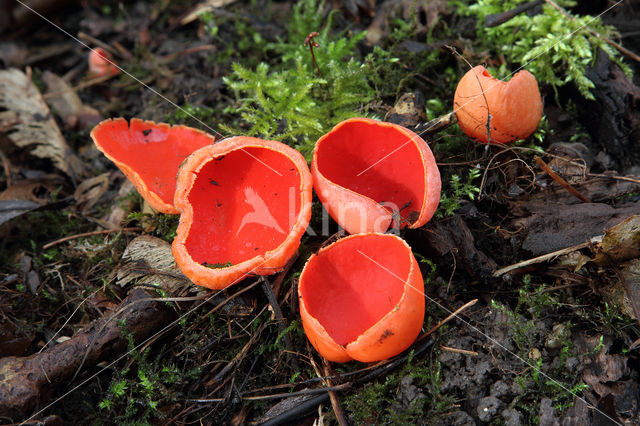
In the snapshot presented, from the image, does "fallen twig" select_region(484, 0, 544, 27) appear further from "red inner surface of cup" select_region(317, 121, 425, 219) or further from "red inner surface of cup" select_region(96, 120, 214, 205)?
"red inner surface of cup" select_region(96, 120, 214, 205)

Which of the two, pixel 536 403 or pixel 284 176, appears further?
pixel 284 176

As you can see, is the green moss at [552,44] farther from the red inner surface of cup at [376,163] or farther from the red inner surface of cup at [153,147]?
the red inner surface of cup at [153,147]

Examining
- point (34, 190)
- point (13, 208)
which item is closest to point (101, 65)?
point (34, 190)

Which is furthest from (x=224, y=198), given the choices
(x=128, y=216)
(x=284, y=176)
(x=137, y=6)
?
(x=137, y=6)

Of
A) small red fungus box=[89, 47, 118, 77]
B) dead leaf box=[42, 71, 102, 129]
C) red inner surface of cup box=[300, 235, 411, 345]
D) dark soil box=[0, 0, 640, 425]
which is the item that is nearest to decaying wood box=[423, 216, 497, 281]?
dark soil box=[0, 0, 640, 425]

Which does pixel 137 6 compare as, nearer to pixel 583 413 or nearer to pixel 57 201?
pixel 57 201
